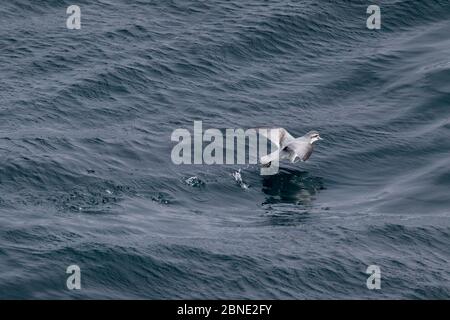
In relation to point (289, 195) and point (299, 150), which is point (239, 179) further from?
point (299, 150)

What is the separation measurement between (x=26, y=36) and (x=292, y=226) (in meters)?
20.0

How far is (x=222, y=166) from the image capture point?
4834cm

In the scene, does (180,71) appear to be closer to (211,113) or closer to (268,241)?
(211,113)

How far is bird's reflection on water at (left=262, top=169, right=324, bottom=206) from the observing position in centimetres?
4606

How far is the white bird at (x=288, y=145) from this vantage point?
4684 centimetres

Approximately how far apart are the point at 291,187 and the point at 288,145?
1.64 m

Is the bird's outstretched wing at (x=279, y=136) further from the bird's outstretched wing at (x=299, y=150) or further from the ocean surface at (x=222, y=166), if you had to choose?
the ocean surface at (x=222, y=166)

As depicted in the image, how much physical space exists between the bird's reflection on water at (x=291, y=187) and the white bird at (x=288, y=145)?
0.69m

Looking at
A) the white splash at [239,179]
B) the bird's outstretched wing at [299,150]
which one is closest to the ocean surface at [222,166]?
the white splash at [239,179]

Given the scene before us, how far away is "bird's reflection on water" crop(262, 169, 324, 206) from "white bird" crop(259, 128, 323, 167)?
0.69 metres

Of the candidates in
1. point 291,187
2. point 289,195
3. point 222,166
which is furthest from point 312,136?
point 222,166
